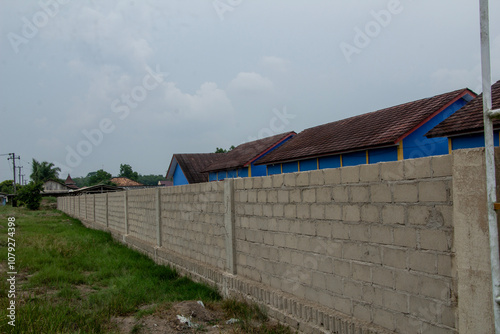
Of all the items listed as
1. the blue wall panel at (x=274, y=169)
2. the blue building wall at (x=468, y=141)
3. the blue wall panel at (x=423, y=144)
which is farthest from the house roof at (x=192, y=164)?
the blue building wall at (x=468, y=141)

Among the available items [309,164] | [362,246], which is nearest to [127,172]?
[309,164]

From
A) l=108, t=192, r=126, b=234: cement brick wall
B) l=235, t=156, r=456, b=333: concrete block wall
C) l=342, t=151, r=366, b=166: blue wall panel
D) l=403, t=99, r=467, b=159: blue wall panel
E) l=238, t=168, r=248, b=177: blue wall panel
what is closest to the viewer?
l=235, t=156, r=456, b=333: concrete block wall

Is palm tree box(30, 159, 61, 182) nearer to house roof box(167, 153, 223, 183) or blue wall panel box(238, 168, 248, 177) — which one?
house roof box(167, 153, 223, 183)

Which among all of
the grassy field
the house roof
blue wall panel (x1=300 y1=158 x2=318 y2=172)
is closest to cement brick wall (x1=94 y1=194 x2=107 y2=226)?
the grassy field

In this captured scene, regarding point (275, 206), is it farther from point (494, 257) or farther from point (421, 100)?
point (421, 100)

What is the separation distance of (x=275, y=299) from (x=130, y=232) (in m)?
8.22

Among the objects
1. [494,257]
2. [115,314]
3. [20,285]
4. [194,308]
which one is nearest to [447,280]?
[494,257]

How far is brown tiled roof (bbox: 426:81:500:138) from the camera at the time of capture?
9.70 meters

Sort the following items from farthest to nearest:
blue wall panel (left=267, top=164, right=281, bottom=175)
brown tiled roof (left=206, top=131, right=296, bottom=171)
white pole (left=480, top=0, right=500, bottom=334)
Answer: brown tiled roof (left=206, top=131, right=296, bottom=171), blue wall panel (left=267, top=164, right=281, bottom=175), white pole (left=480, top=0, right=500, bottom=334)

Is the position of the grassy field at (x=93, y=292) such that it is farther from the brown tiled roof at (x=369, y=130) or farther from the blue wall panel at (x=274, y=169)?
the blue wall panel at (x=274, y=169)

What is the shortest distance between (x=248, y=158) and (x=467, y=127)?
15.5 meters

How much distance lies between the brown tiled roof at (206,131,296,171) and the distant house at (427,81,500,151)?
13964 mm

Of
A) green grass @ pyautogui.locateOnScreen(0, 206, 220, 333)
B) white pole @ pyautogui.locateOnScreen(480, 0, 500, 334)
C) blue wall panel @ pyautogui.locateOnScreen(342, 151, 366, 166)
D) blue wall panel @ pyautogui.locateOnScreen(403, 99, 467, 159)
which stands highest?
blue wall panel @ pyautogui.locateOnScreen(403, 99, 467, 159)

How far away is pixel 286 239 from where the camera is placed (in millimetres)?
4562
